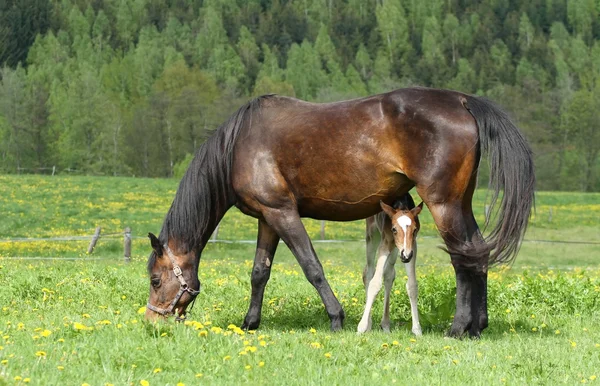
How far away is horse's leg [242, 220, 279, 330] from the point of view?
28.5ft

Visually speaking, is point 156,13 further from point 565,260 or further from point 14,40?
point 565,260

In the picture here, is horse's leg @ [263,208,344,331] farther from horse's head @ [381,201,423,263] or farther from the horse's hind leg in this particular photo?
the horse's hind leg

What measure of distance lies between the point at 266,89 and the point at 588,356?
319 ft

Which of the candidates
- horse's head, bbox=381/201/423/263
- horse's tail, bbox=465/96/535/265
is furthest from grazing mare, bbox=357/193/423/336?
horse's tail, bbox=465/96/535/265

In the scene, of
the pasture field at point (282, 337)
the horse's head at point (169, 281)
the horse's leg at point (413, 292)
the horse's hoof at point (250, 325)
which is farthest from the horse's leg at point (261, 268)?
the horse's leg at point (413, 292)

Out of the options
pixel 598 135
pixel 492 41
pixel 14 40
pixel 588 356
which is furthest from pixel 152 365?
pixel 492 41

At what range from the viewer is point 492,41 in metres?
155

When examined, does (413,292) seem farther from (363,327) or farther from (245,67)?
A: (245,67)

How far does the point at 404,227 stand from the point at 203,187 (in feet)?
6.78

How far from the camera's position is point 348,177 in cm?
805

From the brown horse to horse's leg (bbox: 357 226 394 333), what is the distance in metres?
0.24

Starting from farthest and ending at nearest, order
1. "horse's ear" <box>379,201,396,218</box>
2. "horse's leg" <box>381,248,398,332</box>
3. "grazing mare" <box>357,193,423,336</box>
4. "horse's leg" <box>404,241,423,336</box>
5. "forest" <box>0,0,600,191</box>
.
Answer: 1. "forest" <box>0,0,600,191</box>
2. "horse's leg" <box>381,248,398,332</box>
3. "horse's leg" <box>404,241,423,336</box>
4. "horse's ear" <box>379,201,396,218</box>
5. "grazing mare" <box>357,193,423,336</box>

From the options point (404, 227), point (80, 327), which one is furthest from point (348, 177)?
point (80, 327)

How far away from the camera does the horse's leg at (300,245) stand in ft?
26.8
